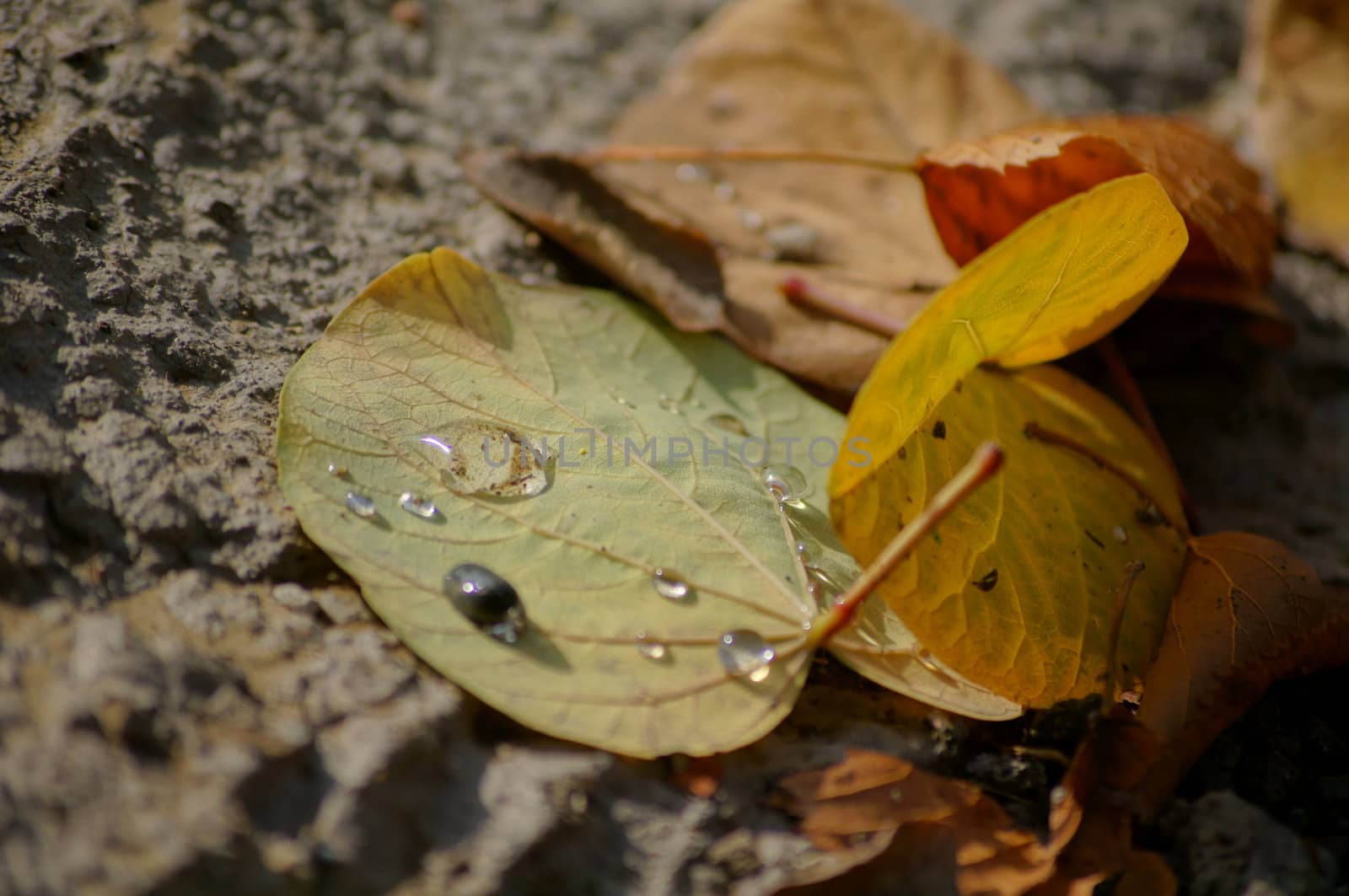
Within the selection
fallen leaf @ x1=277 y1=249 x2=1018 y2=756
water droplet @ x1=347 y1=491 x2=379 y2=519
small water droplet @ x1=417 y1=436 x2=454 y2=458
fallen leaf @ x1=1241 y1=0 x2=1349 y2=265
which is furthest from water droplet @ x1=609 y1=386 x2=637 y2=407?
fallen leaf @ x1=1241 y1=0 x2=1349 y2=265

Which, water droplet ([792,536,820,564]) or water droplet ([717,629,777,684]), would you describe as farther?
water droplet ([792,536,820,564])

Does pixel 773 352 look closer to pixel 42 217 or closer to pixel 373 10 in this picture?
pixel 42 217

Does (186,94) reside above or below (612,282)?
above

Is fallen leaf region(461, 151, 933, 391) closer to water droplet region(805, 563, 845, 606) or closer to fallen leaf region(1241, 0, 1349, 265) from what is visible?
water droplet region(805, 563, 845, 606)

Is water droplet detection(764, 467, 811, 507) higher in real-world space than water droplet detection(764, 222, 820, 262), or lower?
lower

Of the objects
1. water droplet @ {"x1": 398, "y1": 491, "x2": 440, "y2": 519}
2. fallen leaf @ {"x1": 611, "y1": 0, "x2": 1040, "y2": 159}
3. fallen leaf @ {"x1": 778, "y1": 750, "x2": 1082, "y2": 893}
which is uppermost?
fallen leaf @ {"x1": 611, "y1": 0, "x2": 1040, "y2": 159}

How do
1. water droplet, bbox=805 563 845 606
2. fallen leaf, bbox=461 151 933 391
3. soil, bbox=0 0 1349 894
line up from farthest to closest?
fallen leaf, bbox=461 151 933 391, water droplet, bbox=805 563 845 606, soil, bbox=0 0 1349 894

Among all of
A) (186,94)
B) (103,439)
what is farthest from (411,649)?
(186,94)
